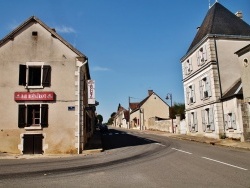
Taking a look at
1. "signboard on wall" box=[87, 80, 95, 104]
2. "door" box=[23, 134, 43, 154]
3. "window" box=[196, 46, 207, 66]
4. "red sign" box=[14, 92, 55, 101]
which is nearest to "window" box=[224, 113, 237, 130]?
"window" box=[196, 46, 207, 66]

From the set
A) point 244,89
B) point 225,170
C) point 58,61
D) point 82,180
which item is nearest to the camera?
point 82,180

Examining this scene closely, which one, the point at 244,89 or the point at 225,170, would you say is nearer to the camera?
the point at 225,170

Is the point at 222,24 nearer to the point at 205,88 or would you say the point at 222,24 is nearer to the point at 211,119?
the point at 205,88

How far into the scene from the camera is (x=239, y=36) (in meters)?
25.8

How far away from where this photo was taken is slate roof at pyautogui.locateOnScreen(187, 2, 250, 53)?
1024 inches

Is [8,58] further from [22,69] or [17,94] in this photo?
[17,94]

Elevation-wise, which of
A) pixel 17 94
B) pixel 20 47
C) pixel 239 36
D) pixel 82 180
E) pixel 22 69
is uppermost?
pixel 239 36

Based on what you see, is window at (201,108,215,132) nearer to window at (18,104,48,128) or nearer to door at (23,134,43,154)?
window at (18,104,48,128)

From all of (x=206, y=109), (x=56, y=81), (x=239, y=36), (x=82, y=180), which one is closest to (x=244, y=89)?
(x=206, y=109)

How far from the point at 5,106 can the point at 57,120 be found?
3.45 m

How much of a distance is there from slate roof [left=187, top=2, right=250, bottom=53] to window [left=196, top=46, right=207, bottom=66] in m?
1.20

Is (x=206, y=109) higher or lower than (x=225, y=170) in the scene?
higher

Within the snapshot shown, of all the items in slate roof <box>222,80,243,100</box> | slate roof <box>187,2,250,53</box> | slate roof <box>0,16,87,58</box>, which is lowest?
slate roof <box>222,80,243,100</box>

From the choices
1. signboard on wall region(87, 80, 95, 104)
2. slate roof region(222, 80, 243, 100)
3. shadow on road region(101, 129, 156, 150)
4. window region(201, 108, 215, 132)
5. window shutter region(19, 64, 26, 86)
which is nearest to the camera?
window shutter region(19, 64, 26, 86)
